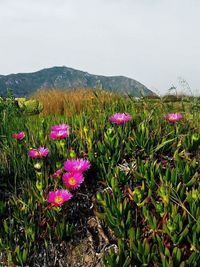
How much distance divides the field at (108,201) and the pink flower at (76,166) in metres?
0.10

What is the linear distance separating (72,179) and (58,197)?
0.55 ft

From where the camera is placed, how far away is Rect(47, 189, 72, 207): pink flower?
2.88 m

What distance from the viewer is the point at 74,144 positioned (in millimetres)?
3715

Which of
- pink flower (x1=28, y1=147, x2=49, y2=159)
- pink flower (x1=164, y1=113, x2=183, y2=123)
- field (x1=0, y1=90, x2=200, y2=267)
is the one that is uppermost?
pink flower (x1=164, y1=113, x2=183, y2=123)

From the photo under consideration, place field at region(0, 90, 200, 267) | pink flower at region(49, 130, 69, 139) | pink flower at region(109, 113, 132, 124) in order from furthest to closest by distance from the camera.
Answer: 1. pink flower at region(109, 113, 132, 124)
2. pink flower at region(49, 130, 69, 139)
3. field at region(0, 90, 200, 267)

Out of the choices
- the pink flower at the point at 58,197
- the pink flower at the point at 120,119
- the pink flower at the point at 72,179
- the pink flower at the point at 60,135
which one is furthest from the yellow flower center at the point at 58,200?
the pink flower at the point at 120,119

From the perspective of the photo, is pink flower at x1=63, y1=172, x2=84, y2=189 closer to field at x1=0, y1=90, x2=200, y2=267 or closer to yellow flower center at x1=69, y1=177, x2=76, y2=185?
yellow flower center at x1=69, y1=177, x2=76, y2=185

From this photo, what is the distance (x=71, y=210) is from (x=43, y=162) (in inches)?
18.6

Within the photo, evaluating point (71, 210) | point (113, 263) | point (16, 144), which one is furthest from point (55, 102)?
point (113, 263)

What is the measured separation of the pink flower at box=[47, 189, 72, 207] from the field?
7 centimetres

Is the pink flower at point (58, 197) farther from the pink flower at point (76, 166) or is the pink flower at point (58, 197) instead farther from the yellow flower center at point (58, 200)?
the pink flower at point (76, 166)

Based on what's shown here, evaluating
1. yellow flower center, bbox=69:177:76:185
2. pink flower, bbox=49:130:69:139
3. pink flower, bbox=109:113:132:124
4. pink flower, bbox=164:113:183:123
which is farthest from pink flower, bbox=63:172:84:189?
pink flower, bbox=164:113:183:123

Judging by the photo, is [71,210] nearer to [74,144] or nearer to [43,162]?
[43,162]

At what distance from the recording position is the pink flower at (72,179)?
9.82 ft
